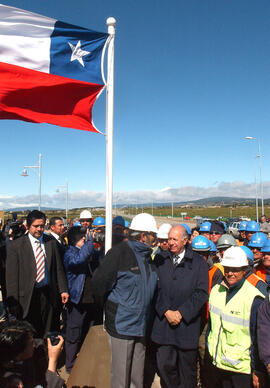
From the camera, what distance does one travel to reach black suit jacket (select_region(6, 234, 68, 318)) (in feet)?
12.4

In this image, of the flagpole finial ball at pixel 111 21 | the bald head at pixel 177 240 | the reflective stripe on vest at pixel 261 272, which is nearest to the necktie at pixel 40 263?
the bald head at pixel 177 240

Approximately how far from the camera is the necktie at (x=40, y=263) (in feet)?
12.8

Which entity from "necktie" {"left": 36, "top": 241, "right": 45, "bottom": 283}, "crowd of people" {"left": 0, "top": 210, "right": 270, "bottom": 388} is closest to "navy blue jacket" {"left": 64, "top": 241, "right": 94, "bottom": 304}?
"crowd of people" {"left": 0, "top": 210, "right": 270, "bottom": 388}

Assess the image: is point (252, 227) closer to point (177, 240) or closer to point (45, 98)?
point (177, 240)

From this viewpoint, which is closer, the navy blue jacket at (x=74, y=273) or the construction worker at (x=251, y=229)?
the navy blue jacket at (x=74, y=273)

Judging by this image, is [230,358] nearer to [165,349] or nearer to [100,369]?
[165,349]

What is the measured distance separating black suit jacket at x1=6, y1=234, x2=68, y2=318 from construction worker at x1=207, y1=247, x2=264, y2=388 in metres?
2.18

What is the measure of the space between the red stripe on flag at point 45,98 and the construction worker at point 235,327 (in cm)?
307

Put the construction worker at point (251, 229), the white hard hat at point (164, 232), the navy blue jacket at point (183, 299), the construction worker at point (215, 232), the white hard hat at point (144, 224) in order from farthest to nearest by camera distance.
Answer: the construction worker at point (251, 229), the construction worker at point (215, 232), the white hard hat at point (164, 232), the navy blue jacket at point (183, 299), the white hard hat at point (144, 224)

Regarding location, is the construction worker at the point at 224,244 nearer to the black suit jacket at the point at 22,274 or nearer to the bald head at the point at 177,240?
the bald head at the point at 177,240

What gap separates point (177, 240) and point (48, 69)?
339cm

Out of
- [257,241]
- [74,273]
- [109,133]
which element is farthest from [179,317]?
[257,241]

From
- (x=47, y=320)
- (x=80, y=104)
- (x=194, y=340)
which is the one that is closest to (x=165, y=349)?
(x=194, y=340)

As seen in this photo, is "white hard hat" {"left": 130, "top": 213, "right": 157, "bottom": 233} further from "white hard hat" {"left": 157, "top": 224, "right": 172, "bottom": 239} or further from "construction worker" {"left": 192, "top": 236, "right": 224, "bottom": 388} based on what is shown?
"white hard hat" {"left": 157, "top": 224, "right": 172, "bottom": 239}
